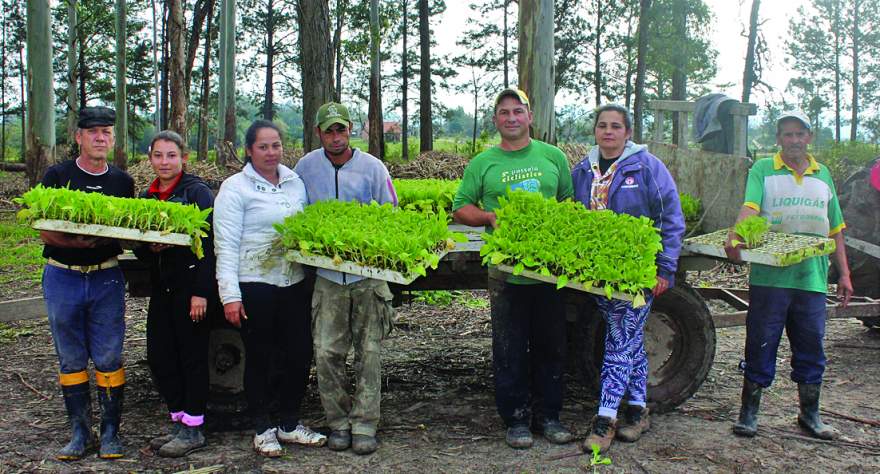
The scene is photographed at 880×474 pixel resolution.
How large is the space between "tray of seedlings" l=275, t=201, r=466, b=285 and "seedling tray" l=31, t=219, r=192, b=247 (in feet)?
1.92

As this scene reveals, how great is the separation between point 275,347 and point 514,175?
186cm

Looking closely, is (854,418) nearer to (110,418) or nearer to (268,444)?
(268,444)

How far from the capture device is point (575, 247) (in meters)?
3.88

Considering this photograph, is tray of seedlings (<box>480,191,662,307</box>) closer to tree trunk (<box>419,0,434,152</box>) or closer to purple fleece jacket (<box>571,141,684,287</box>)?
purple fleece jacket (<box>571,141,684,287</box>)

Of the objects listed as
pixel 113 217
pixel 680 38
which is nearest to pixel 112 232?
pixel 113 217

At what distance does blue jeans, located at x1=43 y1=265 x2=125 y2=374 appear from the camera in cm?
413

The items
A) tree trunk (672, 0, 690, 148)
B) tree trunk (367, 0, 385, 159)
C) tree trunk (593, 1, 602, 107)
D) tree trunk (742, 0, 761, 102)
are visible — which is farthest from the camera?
tree trunk (593, 1, 602, 107)

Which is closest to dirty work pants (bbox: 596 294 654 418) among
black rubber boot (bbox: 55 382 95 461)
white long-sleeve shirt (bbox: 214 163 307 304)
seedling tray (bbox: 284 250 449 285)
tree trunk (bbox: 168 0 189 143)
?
seedling tray (bbox: 284 250 449 285)

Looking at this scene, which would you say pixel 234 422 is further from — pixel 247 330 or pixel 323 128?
pixel 323 128

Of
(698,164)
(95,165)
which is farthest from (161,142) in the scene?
(698,164)

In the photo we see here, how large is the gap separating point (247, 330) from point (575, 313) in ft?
7.66

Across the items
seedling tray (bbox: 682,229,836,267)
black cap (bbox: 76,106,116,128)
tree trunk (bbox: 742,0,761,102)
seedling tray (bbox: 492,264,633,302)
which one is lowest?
seedling tray (bbox: 492,264,633,302)

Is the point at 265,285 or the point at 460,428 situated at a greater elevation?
the point at 265,285

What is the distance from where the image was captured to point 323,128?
4375 mm
